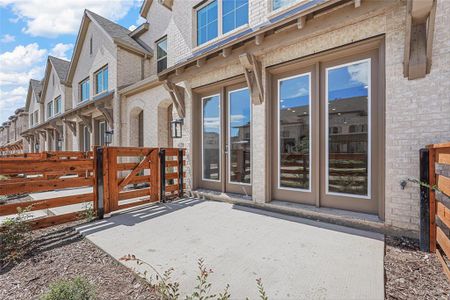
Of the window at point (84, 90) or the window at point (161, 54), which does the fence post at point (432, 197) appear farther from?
the window at point (84, 90)

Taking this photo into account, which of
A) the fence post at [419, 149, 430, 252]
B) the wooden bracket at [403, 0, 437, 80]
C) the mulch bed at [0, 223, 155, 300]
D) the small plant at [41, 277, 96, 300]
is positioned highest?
the wooden bracket at [403, 0, 437, 80]

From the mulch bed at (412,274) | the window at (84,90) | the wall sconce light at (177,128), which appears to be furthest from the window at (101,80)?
the mulch bed at (412,274)

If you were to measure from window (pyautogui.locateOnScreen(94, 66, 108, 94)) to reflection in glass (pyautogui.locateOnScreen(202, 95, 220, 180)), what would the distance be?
7.29 m

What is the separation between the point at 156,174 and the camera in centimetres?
521

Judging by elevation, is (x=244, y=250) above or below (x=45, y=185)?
below

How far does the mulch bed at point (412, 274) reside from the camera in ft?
6.26

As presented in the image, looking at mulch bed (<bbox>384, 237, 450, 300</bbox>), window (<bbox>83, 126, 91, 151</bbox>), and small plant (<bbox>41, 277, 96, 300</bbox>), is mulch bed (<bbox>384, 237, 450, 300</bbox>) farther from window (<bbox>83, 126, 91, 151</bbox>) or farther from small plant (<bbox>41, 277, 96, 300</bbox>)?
window (<bbox>83, 126, 91, 151</bbox>)

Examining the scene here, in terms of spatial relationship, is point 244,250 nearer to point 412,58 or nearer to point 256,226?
point 256,226

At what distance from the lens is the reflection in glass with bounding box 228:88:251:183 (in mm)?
5055

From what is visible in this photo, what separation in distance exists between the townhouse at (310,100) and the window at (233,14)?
0.03 meters

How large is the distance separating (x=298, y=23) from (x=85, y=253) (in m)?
4.60

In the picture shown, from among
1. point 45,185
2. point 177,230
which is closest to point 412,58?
point 177,230

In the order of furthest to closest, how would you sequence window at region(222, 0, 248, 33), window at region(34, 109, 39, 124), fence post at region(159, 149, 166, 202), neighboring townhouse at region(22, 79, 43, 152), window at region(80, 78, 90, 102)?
window at region(34, 109, 39, 124) < neighboring townhouse at region(22, 79, 43, 152) < window at region(80, 78, 90, 102) < window at region(222, 0, 248, 33) < fence post at region(159, 149, 166, 202)

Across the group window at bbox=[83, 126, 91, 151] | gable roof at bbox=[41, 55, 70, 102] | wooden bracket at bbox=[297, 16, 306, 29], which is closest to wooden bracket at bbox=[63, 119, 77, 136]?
window at bbox=[83, 126, 91, 151]
